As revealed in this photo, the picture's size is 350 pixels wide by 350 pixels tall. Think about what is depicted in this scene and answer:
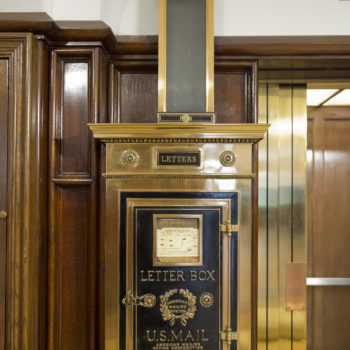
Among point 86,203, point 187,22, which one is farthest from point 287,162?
point 86,203

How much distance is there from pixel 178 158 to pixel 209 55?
0.56 m

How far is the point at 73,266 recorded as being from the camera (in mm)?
1761

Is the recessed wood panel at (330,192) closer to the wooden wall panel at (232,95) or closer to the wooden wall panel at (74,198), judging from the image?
the wooden wall panel at (232,95)

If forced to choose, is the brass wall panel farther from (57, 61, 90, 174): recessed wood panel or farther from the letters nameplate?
(57, 61, 90, 174): recessed wood panel

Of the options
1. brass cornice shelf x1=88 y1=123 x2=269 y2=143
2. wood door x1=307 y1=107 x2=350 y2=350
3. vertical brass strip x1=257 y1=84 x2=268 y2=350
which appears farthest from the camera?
wood door x1=307 y1=107 x2=350 y2=350

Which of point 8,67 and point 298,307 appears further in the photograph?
point 298,307

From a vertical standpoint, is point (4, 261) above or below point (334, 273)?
above

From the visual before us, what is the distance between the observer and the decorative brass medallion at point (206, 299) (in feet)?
5.22

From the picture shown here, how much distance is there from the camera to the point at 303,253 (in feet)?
7.29

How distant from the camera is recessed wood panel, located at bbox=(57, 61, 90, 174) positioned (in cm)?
176

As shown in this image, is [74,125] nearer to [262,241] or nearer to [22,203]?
[22,203]

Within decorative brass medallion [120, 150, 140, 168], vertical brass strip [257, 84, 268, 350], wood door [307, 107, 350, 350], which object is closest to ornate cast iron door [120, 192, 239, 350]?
decorative brass medallion [120, 150, 140, 168]

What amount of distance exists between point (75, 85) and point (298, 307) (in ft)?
6.32

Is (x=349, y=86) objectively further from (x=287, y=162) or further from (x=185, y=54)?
(x=185, y=54)
